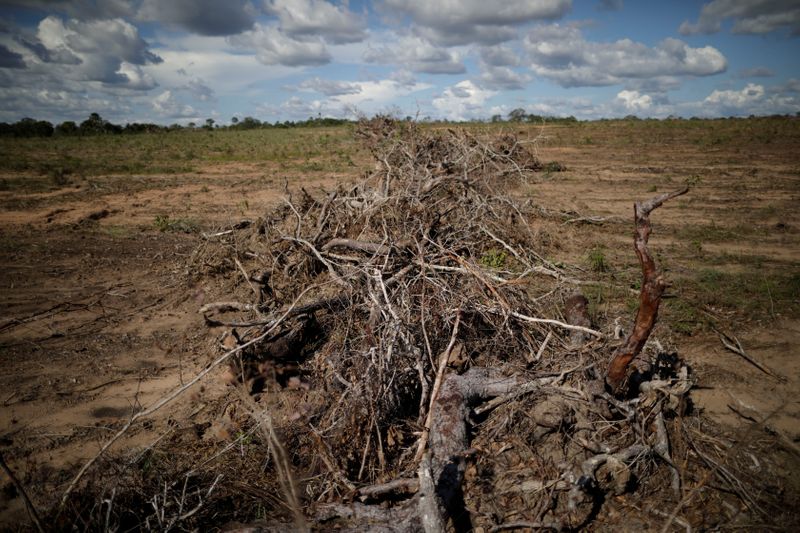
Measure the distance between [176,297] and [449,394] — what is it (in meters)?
4.32

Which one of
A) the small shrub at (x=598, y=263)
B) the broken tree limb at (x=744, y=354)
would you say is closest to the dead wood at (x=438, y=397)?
the broken tree limb at (x=744, y=354)

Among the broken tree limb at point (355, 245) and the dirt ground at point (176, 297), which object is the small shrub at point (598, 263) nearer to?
the dirt ground at point (176, 297)

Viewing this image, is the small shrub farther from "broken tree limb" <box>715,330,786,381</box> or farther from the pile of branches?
"broken tree limb" <box>715,330,786,381</box>

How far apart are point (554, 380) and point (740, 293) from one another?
12.6ft

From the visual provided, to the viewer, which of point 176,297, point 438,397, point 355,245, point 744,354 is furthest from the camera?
point 176,297

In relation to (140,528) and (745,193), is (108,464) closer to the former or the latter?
(140,528)

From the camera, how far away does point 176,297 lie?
5719 mm

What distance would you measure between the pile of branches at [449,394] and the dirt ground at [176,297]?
2.38 feet

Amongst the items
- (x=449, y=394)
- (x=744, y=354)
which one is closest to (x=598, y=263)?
(x=744, y=354)

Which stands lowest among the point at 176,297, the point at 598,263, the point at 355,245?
the point at 176,297

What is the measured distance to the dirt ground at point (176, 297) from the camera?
3.46 metres

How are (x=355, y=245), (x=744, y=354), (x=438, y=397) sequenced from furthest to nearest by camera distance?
(x=355, y=245), (x=744, y=354), (x=438, y=397)

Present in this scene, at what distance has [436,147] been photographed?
28.2 feet

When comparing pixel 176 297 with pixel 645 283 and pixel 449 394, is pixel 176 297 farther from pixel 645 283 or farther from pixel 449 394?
pixel 645 283
